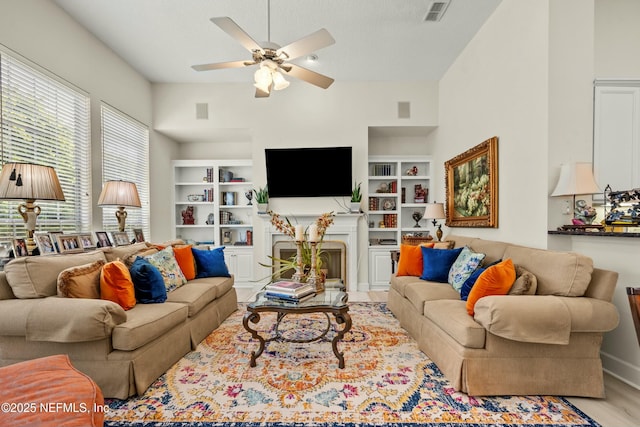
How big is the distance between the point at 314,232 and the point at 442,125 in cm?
323

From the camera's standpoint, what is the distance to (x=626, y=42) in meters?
3.00

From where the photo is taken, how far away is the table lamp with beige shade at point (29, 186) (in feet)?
7.45

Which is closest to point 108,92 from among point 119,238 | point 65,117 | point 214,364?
point 65,117

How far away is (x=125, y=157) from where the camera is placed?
4320 mm

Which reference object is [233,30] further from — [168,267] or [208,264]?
[208,264]

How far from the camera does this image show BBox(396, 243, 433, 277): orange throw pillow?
12.2 feet

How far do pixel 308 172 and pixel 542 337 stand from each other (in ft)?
12.2

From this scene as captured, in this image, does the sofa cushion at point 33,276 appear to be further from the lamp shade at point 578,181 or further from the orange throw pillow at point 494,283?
the lamp shade at point 578,181

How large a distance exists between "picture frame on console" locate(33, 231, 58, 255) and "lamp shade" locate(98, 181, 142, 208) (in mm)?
662

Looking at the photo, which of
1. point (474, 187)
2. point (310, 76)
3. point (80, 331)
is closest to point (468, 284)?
point (474, 187)

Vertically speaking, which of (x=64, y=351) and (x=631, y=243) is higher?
(x=631, y=243)

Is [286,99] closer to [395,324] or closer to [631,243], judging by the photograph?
[395,324]

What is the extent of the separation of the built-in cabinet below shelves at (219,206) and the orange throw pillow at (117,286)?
9.48 feet

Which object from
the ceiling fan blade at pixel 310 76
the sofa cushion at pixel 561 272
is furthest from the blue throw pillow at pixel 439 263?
the ceiling fan blade at pixel 310 76
